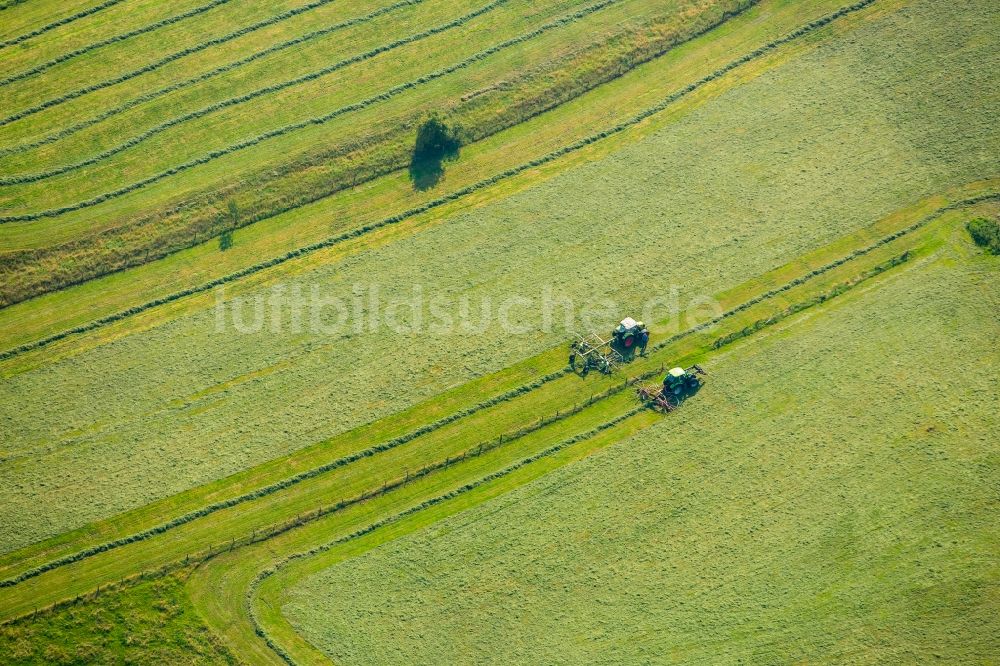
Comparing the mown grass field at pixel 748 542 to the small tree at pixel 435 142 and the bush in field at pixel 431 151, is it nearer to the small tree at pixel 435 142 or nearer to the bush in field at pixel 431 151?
the bush in field at pixel 431 151

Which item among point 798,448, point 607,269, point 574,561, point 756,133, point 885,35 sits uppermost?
point 885,35

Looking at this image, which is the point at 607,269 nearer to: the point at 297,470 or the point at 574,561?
the point at 574,561

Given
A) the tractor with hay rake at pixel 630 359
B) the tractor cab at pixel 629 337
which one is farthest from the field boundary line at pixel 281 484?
the tractor cab at pixel 629 337

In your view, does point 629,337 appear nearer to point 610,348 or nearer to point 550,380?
point 610,348

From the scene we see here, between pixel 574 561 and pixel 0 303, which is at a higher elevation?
pixel 0 303

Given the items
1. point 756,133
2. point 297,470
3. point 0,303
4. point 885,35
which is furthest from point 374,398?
point 885,35

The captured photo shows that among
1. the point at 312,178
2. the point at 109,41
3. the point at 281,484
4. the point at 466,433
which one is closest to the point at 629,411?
the point at 466,433
